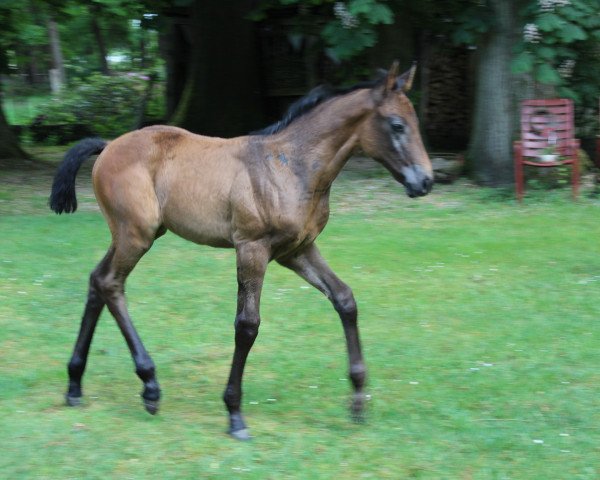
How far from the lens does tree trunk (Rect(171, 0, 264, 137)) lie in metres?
18.4

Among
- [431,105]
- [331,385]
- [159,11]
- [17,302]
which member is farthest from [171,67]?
[331,385]

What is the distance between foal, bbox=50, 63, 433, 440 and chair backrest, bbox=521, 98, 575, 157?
28.7ft

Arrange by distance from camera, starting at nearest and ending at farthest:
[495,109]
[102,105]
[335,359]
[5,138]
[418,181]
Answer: [418,181] → [335,359] → [495,109] → [5,138] → [102,105]

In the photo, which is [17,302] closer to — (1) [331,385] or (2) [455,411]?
(1) [331,385]

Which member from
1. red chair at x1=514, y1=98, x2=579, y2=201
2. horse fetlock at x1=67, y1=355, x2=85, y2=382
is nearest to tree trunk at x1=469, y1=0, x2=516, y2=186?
red chair at x1=514, y1=98, x2=579, y2=201

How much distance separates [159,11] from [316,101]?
39.1ft

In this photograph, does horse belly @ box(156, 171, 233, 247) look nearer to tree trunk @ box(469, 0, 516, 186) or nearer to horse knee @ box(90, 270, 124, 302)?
horse knee @ box(90, 270, 124, 302)

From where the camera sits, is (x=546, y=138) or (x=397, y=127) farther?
(x=546, y=138)

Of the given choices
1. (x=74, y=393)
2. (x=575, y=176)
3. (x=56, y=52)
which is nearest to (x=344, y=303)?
(x=74, y=393)

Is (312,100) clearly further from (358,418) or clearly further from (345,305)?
(358,418)

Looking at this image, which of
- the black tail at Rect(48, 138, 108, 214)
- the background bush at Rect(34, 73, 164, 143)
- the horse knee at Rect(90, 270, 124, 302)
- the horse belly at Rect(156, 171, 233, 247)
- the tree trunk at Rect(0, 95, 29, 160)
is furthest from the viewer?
the background bush at Rect(34, 73, 164, 143)

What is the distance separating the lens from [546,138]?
44.4 feet

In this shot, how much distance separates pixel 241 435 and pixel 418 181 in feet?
5.83

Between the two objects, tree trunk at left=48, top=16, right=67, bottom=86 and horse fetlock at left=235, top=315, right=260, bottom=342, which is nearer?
horse fetlock at left=235, top=315, right=260, bottom=342
